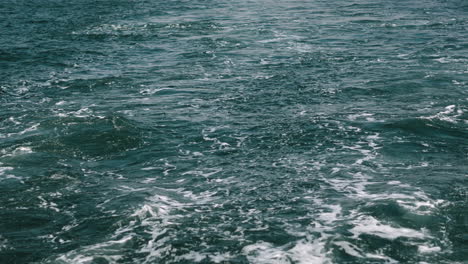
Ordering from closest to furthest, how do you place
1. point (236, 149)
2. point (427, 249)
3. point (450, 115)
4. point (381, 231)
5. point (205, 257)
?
point (205, 257)
point (427, 249)
point (381, 231)
point (236, 149)
point (450, 115)

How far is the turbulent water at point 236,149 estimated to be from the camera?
59.1 ft

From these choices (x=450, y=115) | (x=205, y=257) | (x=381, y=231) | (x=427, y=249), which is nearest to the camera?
(x=205, y=257)

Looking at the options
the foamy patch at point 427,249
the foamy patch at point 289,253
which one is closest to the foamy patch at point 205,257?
the foamy patch at point 289,253

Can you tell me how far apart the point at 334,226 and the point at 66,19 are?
5182 centimetres

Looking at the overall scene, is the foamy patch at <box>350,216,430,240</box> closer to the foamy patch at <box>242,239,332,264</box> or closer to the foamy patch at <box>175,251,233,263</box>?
the foamy patch at <box>242,239,332,264</box>

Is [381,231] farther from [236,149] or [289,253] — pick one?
[236,149]

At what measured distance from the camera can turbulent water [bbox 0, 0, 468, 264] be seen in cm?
1800

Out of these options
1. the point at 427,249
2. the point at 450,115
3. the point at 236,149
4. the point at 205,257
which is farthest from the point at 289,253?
the point at 450,115

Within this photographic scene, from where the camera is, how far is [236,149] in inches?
1000

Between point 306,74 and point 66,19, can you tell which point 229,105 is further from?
point 66,19

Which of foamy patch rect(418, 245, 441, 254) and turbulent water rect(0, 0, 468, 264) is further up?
turbulent water rect(0, 0, 468, 264)

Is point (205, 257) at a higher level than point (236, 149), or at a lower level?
lower

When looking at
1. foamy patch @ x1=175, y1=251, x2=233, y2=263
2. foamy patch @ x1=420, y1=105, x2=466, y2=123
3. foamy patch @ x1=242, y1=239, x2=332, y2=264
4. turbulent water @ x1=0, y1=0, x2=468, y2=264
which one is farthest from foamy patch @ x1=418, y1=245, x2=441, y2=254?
foamy patch @ x1=420, y1=105, x2=466, y2=123

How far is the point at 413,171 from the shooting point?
22656 millimetres
